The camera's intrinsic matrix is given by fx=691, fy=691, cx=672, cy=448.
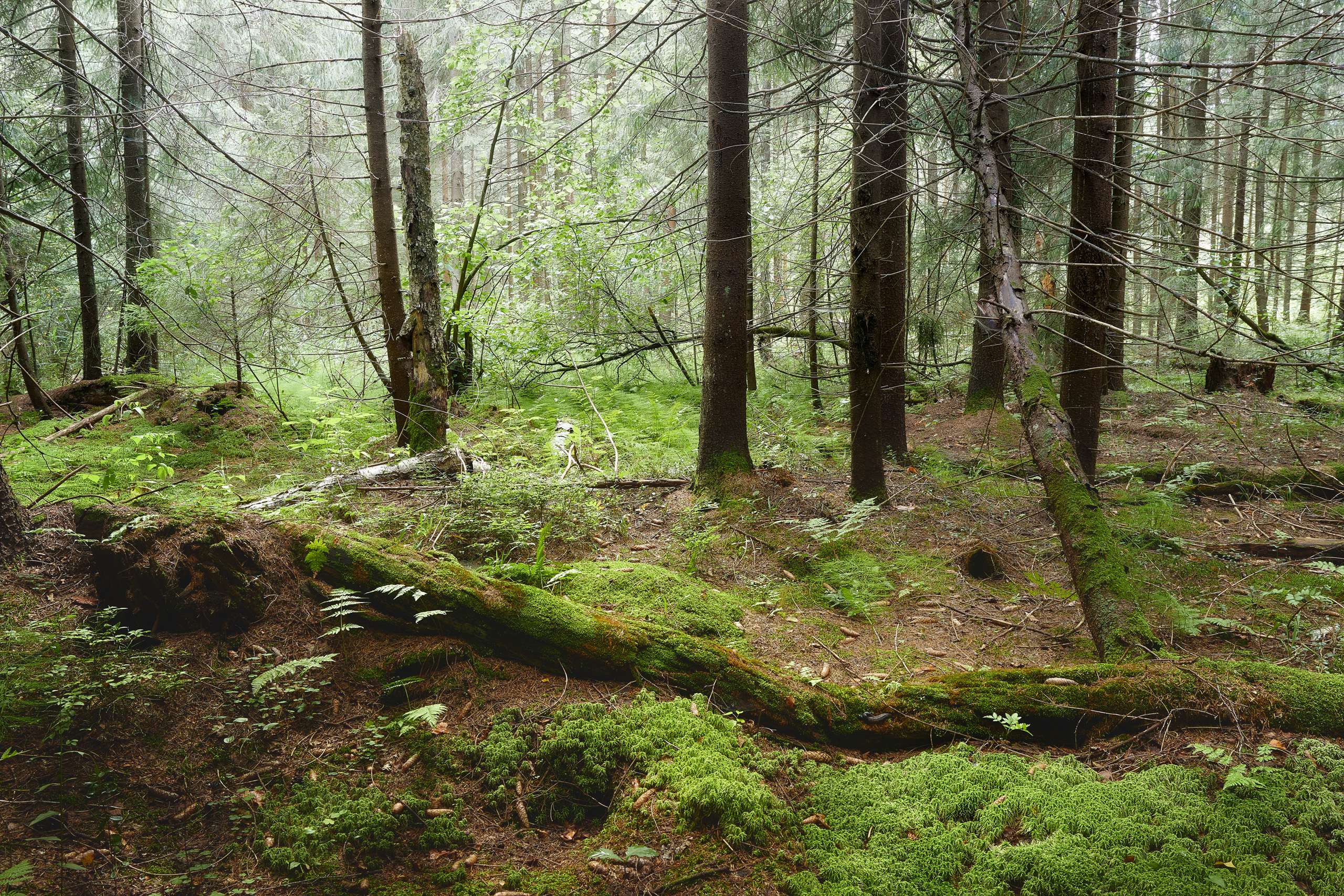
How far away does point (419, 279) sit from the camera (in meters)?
8.01

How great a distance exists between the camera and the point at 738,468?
6785mm

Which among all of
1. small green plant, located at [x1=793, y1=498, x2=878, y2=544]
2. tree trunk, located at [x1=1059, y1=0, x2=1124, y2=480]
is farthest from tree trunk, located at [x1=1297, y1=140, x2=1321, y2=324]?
small green plant, located at [x1=793, y1=498, x2=878, y2=544]

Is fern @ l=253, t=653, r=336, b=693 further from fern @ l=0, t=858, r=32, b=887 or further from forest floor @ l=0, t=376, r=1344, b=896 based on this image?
fern @ l=0, t=858, r=32, b=887

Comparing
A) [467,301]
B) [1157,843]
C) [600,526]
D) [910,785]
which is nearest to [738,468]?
[600,526]

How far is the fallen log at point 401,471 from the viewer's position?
601 centimetres

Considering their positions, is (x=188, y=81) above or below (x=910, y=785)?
above

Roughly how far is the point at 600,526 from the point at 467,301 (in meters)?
6.52

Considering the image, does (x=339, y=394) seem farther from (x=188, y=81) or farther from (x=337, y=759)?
(x=337, y=759)

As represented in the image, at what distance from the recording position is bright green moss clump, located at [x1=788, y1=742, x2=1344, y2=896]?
2236mm

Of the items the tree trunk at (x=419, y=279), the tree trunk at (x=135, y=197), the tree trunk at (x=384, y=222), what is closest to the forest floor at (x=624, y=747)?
the tree trunk at (x=419, y=279)

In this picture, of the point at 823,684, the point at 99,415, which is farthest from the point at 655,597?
the point at 99,415

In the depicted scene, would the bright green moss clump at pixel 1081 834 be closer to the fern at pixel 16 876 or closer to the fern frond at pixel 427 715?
the fern frond at pixel 427 715

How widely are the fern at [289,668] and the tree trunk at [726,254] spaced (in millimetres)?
4060

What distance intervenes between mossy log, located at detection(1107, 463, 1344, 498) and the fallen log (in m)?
6.37
